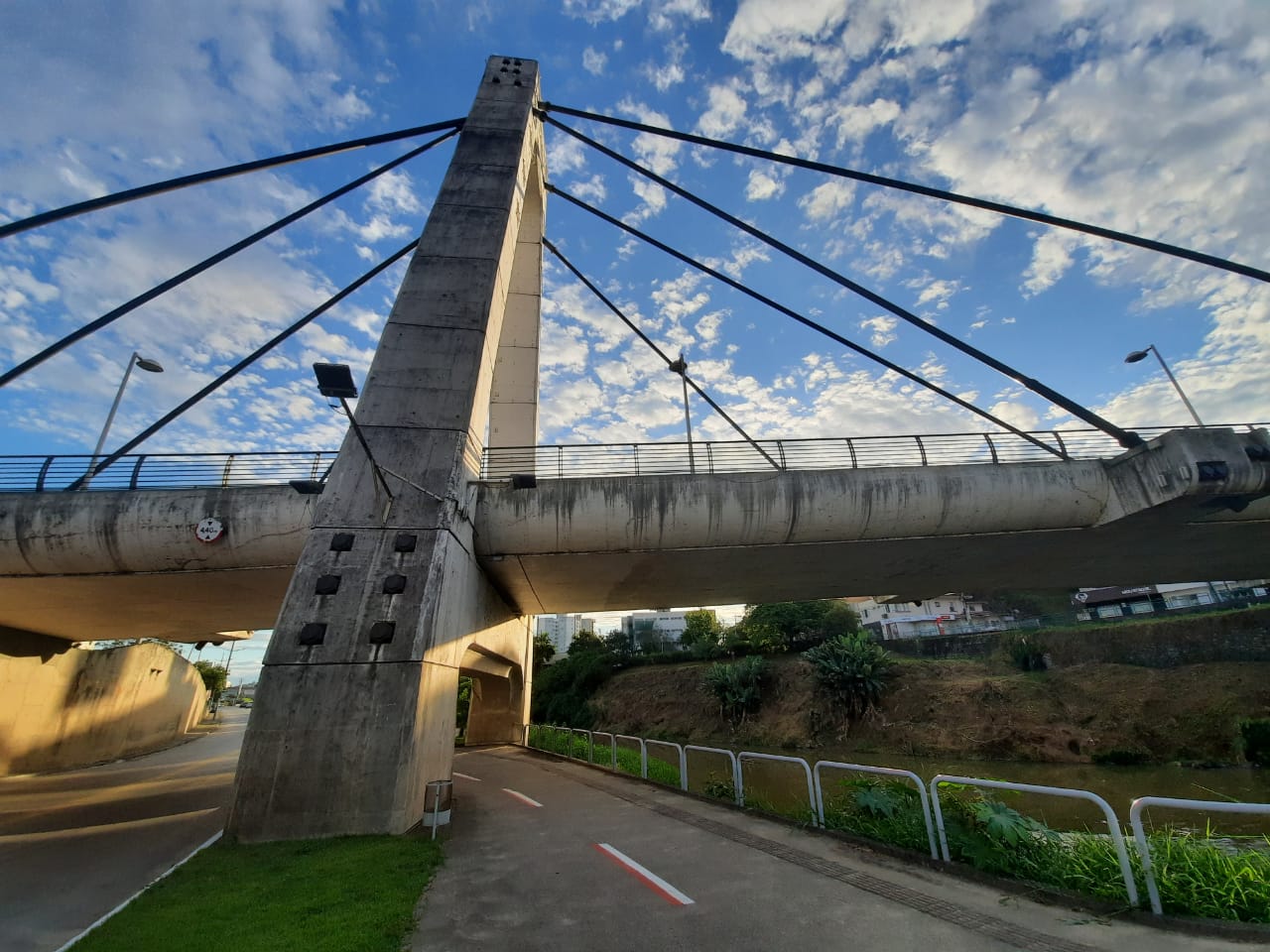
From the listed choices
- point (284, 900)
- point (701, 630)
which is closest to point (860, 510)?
point (284, 900)

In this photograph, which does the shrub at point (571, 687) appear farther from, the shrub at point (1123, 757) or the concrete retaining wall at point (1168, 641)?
the shrub at point (1123, 757)

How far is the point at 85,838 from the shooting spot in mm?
10133

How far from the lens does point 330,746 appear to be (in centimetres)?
880

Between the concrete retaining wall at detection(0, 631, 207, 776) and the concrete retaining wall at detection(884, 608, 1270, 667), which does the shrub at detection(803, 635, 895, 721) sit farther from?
the concrete retaining wall at detection(0, 631, 207, 776)

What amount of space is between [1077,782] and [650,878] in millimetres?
22530

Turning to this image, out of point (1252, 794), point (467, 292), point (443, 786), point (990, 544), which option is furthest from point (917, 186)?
point (1252, 794)

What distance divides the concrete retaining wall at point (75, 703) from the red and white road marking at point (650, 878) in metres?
22.4

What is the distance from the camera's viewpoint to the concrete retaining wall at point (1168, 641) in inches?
1024

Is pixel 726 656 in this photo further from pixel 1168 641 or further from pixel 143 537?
pixel 143 537

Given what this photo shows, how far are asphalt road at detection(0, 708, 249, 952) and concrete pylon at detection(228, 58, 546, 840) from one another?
1.59 meters

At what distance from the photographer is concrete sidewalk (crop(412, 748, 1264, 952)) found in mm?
4492

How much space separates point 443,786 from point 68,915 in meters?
4.44

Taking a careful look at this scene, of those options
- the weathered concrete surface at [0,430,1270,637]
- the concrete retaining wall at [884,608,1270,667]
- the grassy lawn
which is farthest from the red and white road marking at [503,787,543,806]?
the concrete retaining wall at [884,608,1270,667]

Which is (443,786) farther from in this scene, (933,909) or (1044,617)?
(1044,617)
